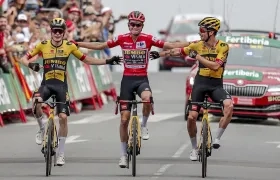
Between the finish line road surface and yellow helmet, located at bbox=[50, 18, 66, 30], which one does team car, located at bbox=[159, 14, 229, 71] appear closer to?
the finish line road surface

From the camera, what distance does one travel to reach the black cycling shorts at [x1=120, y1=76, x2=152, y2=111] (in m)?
17.1

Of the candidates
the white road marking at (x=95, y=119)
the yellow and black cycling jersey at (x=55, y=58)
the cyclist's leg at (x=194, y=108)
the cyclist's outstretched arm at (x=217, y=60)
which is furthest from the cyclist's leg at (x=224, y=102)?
the white road marking at (x=95, y=119)

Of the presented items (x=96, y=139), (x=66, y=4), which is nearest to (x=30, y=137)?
(x=96, y=139)

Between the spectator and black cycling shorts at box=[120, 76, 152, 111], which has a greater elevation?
black cycling shorts at box=[120, 76, 152, 111]

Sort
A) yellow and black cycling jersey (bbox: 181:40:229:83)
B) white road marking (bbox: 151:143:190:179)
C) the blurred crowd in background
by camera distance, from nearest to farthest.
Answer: white road marking (bbox: 151:143:190:179)
yellow and black cycling jersey (bbox: 181:40:229:83)
the blurred crowd in background

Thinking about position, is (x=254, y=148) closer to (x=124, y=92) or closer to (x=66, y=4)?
(x=124, y=92)

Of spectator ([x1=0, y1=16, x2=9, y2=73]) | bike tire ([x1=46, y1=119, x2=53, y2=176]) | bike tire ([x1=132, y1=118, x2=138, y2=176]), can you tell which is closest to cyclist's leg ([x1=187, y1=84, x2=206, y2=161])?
bike tire ([x1=132, y1=118, x2=138, y2=176])

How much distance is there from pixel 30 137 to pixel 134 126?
6056mm

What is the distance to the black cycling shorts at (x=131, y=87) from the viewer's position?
56.0ft

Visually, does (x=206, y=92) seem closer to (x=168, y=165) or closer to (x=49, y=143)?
(x=168, y=165)

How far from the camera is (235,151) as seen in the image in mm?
20000

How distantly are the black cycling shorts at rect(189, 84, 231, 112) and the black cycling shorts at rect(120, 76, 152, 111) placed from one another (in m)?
0.72

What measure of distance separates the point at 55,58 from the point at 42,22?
11.9 m

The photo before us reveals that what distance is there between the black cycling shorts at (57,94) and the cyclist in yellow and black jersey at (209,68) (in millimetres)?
1303
